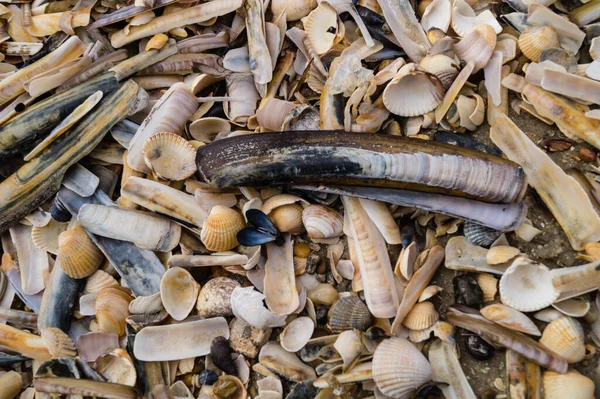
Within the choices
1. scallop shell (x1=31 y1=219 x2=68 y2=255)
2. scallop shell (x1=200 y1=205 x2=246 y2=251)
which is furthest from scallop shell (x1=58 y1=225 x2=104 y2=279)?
scallop shell (x1=200 y1=205 x2=246 y2=251)

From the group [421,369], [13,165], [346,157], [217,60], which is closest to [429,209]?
[346,157]

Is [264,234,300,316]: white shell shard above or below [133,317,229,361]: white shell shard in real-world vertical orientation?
above

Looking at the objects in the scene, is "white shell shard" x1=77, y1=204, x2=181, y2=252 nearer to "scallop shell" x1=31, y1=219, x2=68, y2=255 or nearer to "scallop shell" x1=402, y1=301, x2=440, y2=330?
"scallop shell" x1=31, y1=219, x2=68, y2=255

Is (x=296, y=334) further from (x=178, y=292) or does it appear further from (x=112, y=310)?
(x=112, y=310)

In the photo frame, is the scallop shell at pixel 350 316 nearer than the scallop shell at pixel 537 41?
Yes

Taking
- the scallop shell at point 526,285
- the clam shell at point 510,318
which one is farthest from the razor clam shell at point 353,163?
the clam shell at point 510,318

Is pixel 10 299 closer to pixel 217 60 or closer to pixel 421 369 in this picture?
pixel 217 60

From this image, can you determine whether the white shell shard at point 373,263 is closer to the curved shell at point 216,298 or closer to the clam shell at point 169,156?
the curved shell at point 216,298
